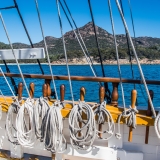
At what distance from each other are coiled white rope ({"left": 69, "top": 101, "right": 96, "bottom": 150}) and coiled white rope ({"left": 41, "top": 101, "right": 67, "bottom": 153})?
0.32ft

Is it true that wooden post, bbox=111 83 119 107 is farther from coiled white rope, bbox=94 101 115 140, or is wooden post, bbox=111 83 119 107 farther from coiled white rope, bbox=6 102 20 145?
coiled white rope, bbox=6 102 20 145

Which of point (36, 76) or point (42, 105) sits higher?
point (36, 76)

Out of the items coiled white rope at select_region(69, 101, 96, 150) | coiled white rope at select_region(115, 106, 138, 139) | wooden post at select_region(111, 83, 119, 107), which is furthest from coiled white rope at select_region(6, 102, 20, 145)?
coiled white rope at select_region(115, 106, 138, 139)

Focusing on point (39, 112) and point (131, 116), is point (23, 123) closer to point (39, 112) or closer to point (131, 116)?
point (39, 112)

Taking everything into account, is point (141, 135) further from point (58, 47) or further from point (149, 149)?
point (58, 47)

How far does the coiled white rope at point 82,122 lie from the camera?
1801 mm

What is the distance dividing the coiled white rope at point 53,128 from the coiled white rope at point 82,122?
0.10m

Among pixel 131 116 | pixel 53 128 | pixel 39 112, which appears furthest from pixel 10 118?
pixel 131 116

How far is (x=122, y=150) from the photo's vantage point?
6.48 ft

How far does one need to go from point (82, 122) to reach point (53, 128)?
0.24m

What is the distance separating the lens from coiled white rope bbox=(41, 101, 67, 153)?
1838mm

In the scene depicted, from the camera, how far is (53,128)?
184cm

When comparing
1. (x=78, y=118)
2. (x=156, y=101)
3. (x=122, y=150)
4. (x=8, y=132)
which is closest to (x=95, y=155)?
(x=122, y=150)

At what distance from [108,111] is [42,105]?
55 centimetres
